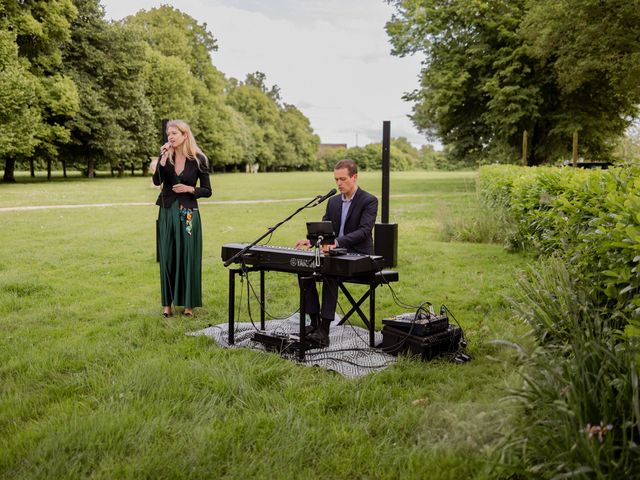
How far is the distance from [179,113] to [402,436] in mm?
50987

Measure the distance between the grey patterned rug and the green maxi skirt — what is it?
64 centimetres

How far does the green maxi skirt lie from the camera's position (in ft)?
21.9

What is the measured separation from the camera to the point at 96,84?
1559 inches

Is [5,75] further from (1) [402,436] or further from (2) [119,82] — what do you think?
(1) [402,436]

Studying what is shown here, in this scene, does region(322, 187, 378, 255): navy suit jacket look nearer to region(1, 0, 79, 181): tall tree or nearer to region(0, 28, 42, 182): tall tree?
region(0, 28, 42, 182): tall tree

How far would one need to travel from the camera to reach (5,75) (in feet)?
89.4

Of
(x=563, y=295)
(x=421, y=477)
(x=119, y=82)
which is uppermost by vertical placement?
(x=119, y=82)

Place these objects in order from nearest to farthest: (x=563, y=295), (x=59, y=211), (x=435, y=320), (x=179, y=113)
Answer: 1. (x=563, y=295)
2. (x=435, y=320)
3. (x=59, y=211)
4. (x=179, y=113)

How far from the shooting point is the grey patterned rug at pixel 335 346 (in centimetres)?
509

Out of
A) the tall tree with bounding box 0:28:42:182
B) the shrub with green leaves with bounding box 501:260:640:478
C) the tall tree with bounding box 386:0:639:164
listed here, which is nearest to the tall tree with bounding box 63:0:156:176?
the tall tree with bounding box 0:28:42:182

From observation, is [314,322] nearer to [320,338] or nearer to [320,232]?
[320,338]

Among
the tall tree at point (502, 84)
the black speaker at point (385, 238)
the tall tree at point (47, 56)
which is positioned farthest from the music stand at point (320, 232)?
the tall tree at point (47, 56)

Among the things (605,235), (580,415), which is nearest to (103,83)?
(605,235)

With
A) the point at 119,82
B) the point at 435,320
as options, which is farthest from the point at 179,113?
the point at 435,320
